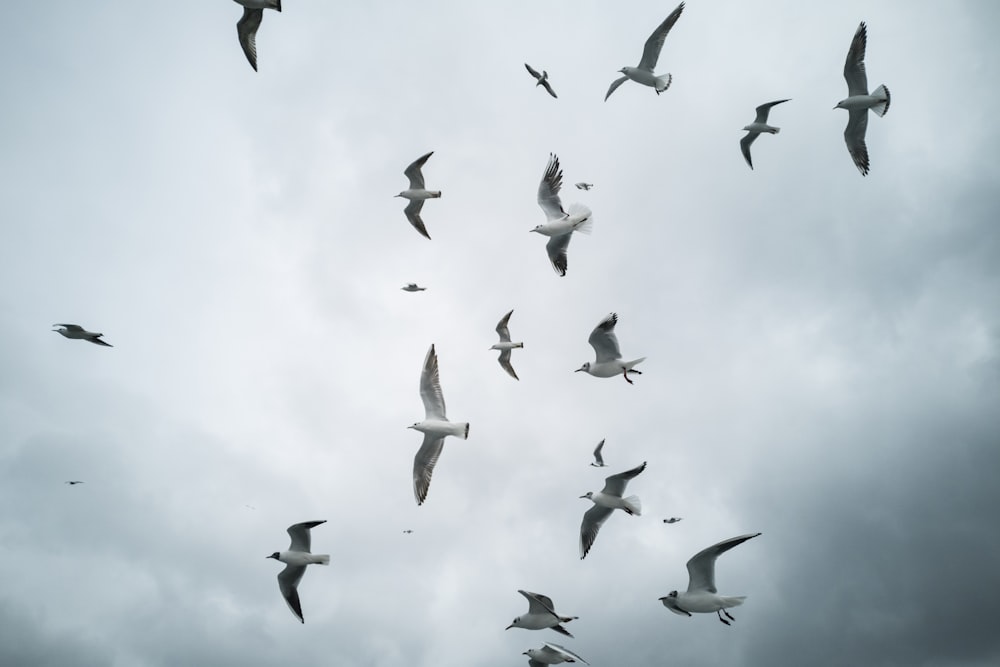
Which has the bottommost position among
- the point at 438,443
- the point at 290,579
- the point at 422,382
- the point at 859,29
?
the point at 290,579

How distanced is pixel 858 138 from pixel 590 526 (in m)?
14.9

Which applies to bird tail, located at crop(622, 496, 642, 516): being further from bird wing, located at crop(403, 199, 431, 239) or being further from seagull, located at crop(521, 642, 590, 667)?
bird wing, located at crop(403, 199, 431, 239)

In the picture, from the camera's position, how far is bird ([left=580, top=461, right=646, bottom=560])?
20.0 m

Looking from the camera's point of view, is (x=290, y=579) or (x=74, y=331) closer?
(x=74, y=331)

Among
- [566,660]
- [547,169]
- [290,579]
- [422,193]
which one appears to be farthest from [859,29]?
[290,579]

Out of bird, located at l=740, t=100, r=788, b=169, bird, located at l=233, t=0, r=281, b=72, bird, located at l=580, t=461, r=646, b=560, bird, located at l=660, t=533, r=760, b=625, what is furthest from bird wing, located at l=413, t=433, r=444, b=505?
bird, located at l=740, t=100, r=788, b=169

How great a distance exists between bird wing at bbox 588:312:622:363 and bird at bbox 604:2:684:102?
783 centimetres

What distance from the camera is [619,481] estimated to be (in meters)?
20.1

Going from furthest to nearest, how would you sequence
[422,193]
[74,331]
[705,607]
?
[422,193], [74,331], [705,607]

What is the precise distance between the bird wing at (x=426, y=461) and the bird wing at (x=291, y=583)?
4011 millimetres

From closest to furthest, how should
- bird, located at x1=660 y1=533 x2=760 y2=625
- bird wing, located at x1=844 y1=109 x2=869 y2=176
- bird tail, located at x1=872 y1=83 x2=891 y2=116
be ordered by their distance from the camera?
bird, located at x1=660 y1=533 x2=760 y2=625, bird tail, located at x1=872 y1=83 x2=891 y2=116, bird wing, located at x1=844 y1=109 x2=869 y2=176

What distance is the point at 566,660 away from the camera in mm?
17562

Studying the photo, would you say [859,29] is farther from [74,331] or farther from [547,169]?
[74,331]

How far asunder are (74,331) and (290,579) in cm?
911
